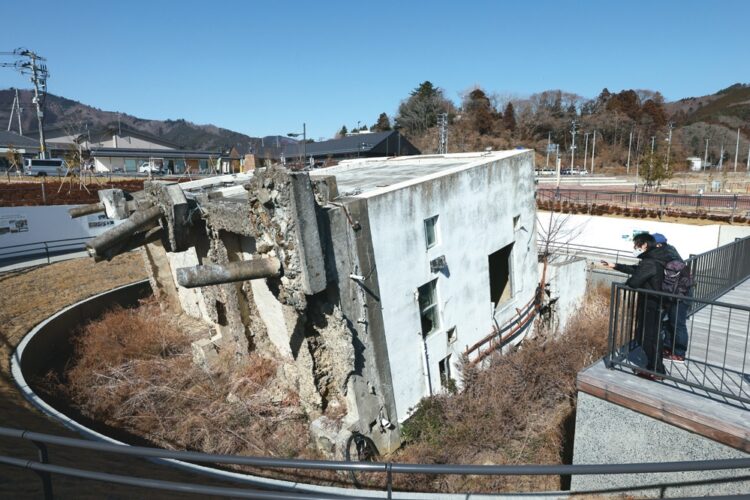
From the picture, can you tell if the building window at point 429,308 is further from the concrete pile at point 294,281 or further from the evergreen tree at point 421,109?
the evergreen tree at point 421,109

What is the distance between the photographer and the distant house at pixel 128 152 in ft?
157

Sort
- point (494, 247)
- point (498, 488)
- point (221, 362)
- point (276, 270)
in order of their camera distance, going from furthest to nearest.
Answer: point (494, 247), point (221, 362), point (276, 270), point (498, 488)

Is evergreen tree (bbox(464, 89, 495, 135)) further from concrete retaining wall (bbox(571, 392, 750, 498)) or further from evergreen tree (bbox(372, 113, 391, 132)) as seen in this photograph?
concrete retaining wall (bbox(571, 392, 750, 498))

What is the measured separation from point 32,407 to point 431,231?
30.4 feet

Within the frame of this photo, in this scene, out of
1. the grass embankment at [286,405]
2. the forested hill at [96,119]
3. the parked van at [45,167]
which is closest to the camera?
the grass embankment at [286,405]

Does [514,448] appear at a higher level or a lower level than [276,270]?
lower

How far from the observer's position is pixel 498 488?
24.0 ft

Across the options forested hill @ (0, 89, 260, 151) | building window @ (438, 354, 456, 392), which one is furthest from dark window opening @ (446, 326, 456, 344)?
forested hill @ (0, 89, 260, 151)

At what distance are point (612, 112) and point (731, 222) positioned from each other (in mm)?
63130

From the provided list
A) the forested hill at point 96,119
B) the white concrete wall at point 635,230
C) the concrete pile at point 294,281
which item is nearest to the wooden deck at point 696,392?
the concrete pile at point 294,281

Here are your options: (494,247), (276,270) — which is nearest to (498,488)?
(276,270)

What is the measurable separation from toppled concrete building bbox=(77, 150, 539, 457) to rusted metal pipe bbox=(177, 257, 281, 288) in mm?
22

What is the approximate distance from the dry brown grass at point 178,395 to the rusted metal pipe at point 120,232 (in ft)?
11.7

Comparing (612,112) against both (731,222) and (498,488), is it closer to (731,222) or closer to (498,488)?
(731,222)
